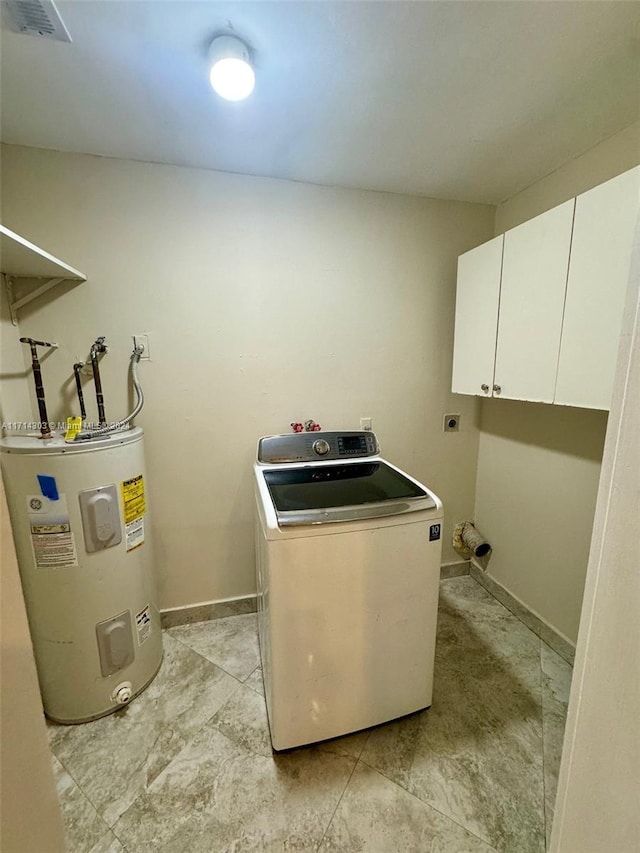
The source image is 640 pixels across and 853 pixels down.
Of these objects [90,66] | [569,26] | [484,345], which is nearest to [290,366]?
[484,345]

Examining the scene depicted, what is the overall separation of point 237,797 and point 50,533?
110 cm

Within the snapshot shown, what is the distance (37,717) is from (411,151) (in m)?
2.14

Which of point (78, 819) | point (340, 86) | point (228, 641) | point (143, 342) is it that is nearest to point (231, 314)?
point (143, 342)

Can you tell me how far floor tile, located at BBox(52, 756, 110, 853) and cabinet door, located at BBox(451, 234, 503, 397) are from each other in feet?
7.12

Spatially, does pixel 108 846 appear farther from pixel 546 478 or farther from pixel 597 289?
pixel 597 289

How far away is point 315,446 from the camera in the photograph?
1748 millimetres

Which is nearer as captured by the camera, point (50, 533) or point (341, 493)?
point (50, 533)

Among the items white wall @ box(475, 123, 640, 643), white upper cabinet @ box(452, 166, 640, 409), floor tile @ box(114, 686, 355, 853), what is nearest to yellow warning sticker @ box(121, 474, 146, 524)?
floor tile @ box(114, 686, 355, 853)

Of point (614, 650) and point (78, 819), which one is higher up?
point (614, 650)

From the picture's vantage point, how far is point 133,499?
1.38m

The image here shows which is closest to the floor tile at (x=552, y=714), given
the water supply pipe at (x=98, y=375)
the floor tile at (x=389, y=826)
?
the floor tile at (x=389, y=826)

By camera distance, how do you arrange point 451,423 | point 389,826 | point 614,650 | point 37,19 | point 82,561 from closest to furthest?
point 614,650 → point 37,19 → point 389,826 → point 82,561 → point 451,423

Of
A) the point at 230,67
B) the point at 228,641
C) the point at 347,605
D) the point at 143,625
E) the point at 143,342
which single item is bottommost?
the point at 228,641

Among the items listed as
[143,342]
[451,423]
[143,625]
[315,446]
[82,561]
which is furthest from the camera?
[451,423]
